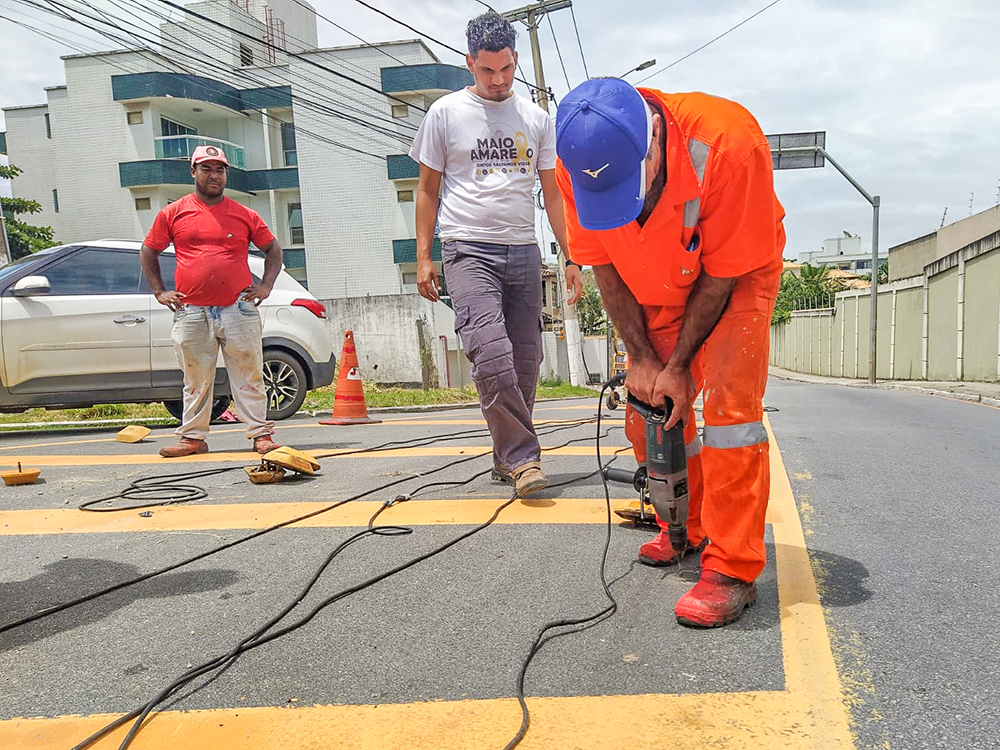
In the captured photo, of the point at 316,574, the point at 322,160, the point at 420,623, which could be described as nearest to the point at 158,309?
the point at 316,574

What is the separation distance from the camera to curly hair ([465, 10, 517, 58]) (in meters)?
3.96

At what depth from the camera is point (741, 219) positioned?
7.54 ft

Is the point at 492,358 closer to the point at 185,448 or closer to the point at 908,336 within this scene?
the point at 185,448

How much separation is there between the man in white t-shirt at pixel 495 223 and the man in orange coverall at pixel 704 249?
1305 millimetres

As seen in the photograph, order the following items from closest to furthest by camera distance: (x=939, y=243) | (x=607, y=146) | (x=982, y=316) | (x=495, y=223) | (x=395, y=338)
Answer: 1. (x=607, y=146)
2. (x=495, y=223)
3. (x=395, y=338)
4. (x=982, y=316)
5. (x=939, y=243)

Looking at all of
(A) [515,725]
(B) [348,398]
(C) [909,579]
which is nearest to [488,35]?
(C) [909,579]

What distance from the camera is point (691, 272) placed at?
2.44 metres

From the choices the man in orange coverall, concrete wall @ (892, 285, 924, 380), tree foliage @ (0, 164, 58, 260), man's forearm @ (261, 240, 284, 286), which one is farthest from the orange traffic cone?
tree foliage @ (0, 164, 58, 260)

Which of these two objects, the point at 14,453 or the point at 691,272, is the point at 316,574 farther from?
the point at 14,453

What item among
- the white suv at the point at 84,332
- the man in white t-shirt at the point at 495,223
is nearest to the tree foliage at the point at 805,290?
the white suv at the point at 84,332

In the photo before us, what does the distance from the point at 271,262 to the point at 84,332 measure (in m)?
2.65

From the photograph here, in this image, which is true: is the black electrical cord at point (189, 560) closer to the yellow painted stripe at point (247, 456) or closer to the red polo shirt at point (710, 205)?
the yellow painted stripe at point (247, 456)

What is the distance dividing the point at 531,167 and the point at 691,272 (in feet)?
6.59

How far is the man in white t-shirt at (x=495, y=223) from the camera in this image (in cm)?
392
